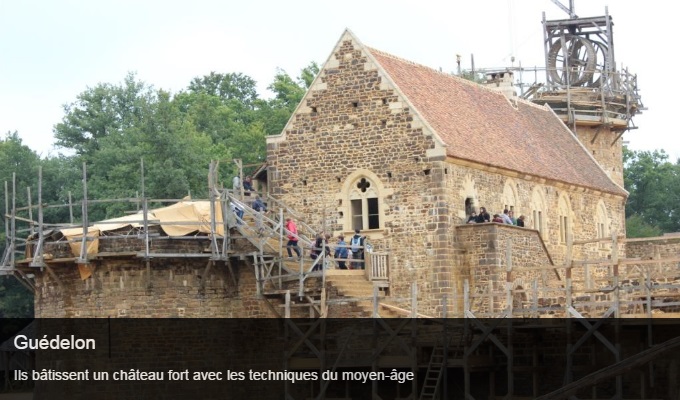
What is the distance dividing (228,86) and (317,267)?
162 feet

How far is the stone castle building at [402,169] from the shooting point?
1606 inches

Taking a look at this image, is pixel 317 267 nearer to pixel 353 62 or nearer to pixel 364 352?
pixel 364 352

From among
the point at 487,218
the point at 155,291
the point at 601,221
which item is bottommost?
the point at 155,291

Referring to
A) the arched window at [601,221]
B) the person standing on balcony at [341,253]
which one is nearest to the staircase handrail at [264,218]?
the person standing on balcony at [341,253]

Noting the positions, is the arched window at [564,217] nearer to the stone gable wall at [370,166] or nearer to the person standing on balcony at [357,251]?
the stone gable wall at [370,166]

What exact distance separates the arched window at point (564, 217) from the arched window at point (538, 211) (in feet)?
4.34

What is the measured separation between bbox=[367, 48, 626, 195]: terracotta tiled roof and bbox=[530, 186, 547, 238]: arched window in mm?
589

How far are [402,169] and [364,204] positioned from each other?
5.00 ft

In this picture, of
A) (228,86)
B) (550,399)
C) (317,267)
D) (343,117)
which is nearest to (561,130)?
(343,117)

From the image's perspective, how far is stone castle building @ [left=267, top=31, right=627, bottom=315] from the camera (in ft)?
134

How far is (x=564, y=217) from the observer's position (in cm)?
4831

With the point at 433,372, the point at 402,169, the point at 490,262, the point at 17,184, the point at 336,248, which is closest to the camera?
the point at 433,372

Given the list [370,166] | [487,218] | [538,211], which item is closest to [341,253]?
[370,166]

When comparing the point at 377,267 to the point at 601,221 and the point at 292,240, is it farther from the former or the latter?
the point at 601,221
